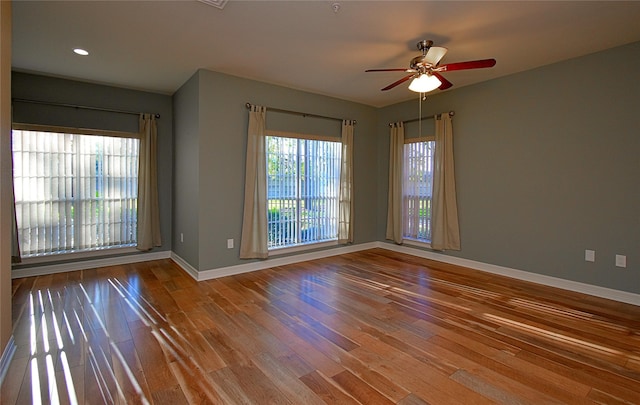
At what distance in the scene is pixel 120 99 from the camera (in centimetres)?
454

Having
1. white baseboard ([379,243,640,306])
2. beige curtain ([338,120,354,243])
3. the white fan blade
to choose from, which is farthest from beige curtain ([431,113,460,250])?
the white fan blade

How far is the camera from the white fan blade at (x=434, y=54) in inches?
108

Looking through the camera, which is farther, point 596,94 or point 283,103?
point 283,103

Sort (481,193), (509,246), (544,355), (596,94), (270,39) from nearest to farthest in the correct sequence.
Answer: (544,355)
(270,39)
(596,94)
(509,246)
(481,193)

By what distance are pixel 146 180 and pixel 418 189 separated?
4.37m

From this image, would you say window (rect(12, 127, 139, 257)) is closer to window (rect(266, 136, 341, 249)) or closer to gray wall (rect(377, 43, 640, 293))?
window (rect(266, 136, 341, 249))

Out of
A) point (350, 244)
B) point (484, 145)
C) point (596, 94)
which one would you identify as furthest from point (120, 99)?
point (596, 94)

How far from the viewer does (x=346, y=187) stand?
524cm

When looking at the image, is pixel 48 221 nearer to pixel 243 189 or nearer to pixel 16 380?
pixel 243 189

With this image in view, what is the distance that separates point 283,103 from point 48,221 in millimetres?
3610

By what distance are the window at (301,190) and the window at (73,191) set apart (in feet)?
7.19

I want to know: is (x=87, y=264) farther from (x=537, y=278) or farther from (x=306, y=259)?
(x=537, y=278)

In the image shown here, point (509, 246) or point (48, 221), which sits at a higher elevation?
point (48, 221)

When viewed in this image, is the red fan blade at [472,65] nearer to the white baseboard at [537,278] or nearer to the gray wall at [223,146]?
the gray wall at [223,146]
